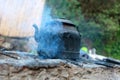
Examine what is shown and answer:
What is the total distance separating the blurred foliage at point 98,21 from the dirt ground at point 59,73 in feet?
13.3

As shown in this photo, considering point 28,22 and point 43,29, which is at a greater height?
point 28,22

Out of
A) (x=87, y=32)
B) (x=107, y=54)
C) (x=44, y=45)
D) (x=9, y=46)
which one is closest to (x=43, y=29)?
(x=44, y=45)

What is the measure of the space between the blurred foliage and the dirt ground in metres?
4.05

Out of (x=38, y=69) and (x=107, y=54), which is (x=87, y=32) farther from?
(x=38, y=69)

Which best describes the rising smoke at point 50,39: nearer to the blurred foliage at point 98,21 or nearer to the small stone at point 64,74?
the small stone at point 64,74

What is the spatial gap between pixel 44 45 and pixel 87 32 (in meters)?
4.47

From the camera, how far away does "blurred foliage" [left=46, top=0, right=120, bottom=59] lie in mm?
6661

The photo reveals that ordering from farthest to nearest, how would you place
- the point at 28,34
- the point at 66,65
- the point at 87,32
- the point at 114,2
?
the point at 114,2, the point at 87,32, the point at 28,34, the point at 66,65

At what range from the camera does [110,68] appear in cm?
249

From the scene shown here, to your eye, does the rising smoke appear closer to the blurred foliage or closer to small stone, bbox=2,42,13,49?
small stone, bbox=2,42,13,49

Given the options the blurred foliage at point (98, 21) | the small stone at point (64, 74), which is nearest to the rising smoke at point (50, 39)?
the small stone at point (64, 74)

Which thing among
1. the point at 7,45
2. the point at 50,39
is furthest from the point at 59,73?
the point at 7,45

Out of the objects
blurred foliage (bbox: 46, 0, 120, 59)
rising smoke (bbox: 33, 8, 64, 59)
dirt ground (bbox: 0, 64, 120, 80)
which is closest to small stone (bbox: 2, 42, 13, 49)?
rising smoke (bbox: 33, 8, 64, 59)

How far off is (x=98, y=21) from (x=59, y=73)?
5.08m
